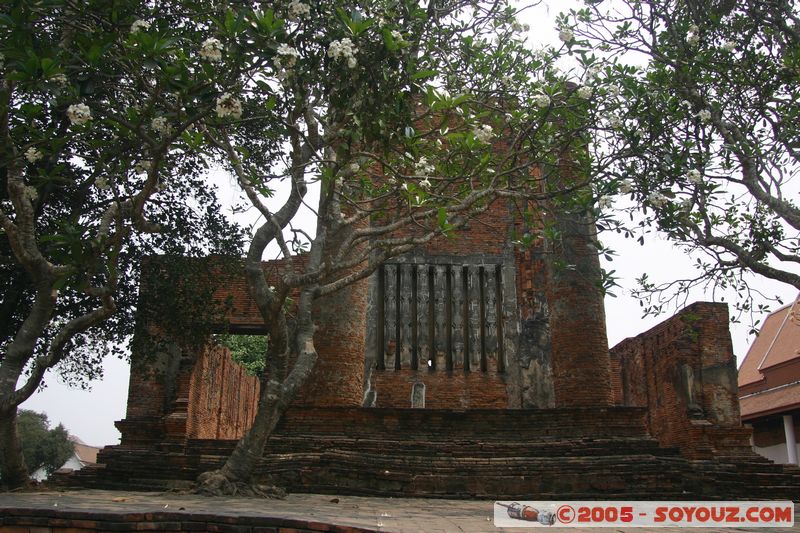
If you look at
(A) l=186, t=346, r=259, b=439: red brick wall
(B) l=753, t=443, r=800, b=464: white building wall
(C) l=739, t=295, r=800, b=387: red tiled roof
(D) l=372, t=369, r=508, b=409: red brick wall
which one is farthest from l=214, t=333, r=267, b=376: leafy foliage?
(B) l=753, t=443, r=800, b=464: white building wall

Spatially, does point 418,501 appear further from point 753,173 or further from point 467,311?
point 467,311

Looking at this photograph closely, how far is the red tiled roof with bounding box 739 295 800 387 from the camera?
1956 centimetres

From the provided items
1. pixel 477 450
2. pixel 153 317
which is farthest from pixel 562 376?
pixel 153 317

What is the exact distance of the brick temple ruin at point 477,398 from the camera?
8.04 meters

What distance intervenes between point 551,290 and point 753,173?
5802 mm

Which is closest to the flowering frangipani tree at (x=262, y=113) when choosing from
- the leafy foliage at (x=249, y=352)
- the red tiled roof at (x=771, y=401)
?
the red tiled roof at (x=771, y=401)

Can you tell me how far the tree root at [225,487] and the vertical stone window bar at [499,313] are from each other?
7447 mm

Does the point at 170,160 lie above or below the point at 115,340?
above

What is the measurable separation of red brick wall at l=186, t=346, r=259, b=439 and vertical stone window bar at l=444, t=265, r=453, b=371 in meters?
3.91

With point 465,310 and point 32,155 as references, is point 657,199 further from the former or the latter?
point 465,310

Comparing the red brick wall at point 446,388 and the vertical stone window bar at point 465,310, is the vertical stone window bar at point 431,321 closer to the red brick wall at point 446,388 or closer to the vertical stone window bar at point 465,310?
the red brick wall at point 446,388

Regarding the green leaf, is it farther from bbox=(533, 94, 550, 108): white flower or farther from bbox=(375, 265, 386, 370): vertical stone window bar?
bbox=(375, 265, 386, 370): vertical stone window bar

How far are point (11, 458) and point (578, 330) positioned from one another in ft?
28.7

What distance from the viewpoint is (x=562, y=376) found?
12609 millimetres
